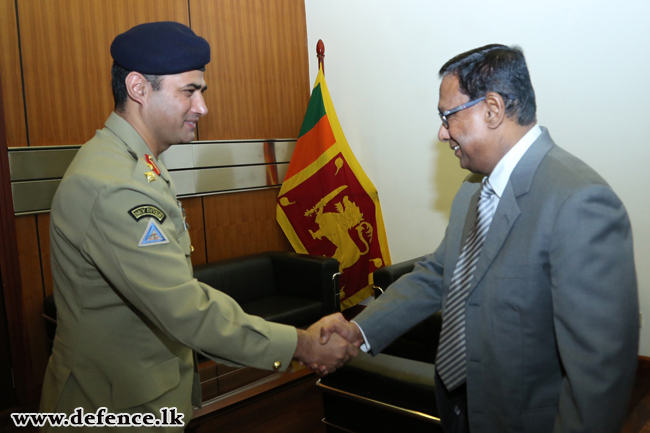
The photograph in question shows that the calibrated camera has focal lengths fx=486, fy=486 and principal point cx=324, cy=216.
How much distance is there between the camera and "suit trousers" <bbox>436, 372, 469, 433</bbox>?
1.51m

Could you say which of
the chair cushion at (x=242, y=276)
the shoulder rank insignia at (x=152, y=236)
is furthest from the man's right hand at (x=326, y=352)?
the chair cushion at (x=242, y=276)

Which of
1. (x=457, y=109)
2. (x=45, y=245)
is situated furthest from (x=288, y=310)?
(x=457, y=109)

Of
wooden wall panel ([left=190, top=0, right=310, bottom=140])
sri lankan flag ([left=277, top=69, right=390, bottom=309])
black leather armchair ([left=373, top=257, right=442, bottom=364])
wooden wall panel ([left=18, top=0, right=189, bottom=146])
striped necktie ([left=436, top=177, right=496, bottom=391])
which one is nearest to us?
striped necktie ([left=436, top=177, right=496, bottom=391])

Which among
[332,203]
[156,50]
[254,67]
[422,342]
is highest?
[254,67]

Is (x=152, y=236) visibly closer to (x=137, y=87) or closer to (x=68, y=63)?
(x=137, y=87)

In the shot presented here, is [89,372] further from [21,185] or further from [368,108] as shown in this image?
[368,108]

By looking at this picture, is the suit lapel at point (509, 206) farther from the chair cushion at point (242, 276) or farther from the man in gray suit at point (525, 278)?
the chair cushion at point (242, 276)

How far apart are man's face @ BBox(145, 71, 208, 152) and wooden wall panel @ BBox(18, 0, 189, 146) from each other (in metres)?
1.86

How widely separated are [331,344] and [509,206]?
Result: 91 cm

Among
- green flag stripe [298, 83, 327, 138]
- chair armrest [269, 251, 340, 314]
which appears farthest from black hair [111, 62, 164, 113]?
green flag stripe [298, 83, 327, 138]

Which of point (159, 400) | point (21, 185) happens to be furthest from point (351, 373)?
point (21, 185)

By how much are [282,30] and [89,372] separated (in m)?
3.78

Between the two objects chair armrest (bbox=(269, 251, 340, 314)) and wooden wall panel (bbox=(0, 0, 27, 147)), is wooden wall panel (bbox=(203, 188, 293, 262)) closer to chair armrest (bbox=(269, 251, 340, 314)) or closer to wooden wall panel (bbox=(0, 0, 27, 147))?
chair armrest (bbox=(269, 251, 340, 314))

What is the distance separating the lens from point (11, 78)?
2871 millimetres
